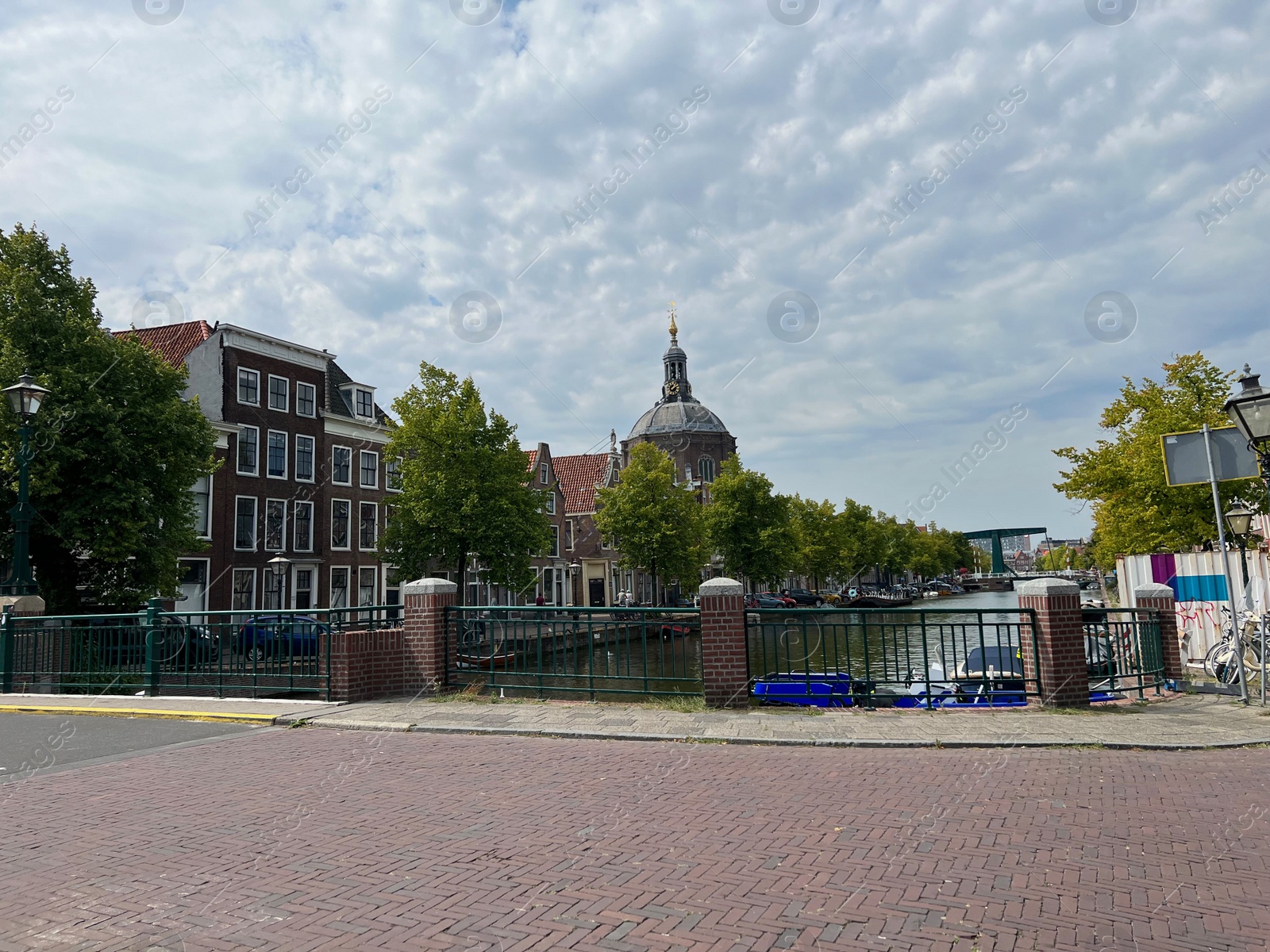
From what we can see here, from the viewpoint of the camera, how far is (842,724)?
10.2m

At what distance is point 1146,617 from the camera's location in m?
13.1

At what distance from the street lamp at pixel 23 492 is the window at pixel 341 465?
73.8ft

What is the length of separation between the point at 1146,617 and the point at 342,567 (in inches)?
1343

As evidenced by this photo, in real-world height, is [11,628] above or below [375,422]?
below

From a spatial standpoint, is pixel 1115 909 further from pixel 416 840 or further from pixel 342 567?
pixel 342 567

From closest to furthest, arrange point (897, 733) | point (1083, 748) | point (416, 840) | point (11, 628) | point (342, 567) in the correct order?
1. point (416, 840)
2. point (1083, 748)
3. point (897, 733)
4. point (11, 628)
5. point (342, 567)

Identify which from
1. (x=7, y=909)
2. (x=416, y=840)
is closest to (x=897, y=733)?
(x=416, y=840)

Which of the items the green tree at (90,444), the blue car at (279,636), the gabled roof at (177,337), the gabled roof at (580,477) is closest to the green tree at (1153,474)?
the blue car at (279,636)

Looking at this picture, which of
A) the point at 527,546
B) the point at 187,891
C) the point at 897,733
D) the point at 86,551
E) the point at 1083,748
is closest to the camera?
the point at 187,891

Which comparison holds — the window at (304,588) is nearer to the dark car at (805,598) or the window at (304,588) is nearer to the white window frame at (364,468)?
the white window frame at (364,468)

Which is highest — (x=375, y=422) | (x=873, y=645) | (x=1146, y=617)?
(x=375, y=422)

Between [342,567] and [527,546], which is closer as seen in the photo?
[527,546]

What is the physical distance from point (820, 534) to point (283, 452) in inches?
2058

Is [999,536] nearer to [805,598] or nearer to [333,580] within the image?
[805,598]
